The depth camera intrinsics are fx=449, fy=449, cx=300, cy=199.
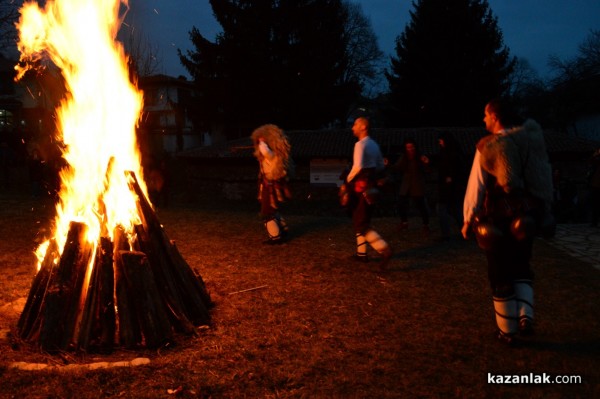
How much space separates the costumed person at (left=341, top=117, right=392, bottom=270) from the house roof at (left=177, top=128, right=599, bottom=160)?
31.6 feet

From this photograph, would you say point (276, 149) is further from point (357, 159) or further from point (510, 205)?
point (510, 205)

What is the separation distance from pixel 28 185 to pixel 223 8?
13634mm

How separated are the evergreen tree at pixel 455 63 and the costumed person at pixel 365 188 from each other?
68.7 ft

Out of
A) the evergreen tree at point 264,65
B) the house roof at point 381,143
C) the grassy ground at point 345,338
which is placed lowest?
the grassy ground at point 345,338

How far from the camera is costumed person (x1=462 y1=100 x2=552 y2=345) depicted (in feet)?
12.9

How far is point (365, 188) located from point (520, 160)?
2.71 metres

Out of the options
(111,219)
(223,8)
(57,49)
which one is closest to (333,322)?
(111,219)

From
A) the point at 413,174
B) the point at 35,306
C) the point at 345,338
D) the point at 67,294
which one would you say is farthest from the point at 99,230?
the point at 413,174

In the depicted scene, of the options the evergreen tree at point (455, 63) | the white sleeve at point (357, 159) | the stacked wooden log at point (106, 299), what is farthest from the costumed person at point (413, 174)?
the evergreen tree at point (455, 63)

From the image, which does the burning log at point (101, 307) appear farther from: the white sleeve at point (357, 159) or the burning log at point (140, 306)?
the white sleeve at point (357, 159)

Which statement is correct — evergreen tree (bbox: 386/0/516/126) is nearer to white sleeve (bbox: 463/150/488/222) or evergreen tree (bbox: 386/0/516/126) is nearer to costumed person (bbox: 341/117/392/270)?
costumed person (bbox: 341/117/392/270)

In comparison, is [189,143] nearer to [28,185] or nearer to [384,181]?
[28,185]

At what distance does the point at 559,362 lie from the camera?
3773mm

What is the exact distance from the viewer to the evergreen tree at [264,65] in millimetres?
24094
